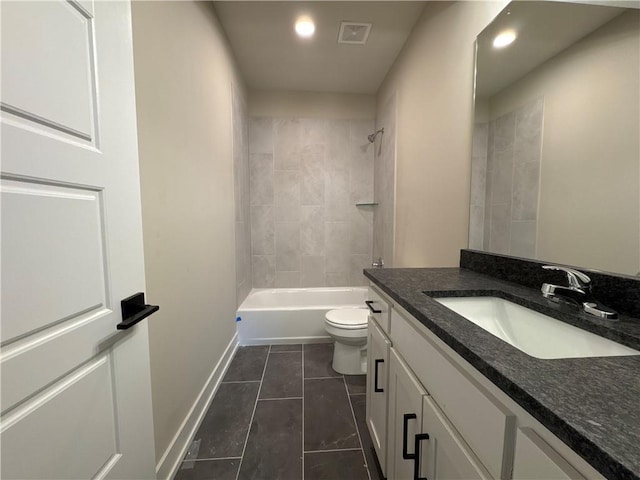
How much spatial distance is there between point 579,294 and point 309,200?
256 cm

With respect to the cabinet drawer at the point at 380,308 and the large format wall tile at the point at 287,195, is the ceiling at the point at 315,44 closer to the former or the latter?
the large format wall tile at the point at 287,195

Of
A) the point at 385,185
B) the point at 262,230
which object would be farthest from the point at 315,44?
the point at 262,230

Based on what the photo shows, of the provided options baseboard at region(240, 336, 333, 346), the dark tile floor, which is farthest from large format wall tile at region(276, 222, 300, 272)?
the dark tile floor

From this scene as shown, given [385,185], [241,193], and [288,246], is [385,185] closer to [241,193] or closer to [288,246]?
[288,246]

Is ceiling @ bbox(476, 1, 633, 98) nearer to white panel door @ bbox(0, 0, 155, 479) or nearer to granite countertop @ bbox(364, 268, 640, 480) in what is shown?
granite countertop @ bbox(364, 268, 640, 480)

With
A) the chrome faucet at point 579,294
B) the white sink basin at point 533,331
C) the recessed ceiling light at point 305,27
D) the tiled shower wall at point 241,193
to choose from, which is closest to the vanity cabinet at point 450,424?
the white sink basin at point 533,331

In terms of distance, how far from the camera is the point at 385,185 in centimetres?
263

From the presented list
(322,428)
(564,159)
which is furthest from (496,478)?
(322,428)

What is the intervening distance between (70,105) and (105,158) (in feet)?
0.41

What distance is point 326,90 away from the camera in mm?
2920

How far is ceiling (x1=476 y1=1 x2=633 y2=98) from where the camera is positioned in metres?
0.83

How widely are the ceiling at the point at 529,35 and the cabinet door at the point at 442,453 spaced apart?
1.26 metres

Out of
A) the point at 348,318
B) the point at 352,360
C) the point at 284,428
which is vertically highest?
the point at 348,318

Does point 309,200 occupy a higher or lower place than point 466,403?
higher
